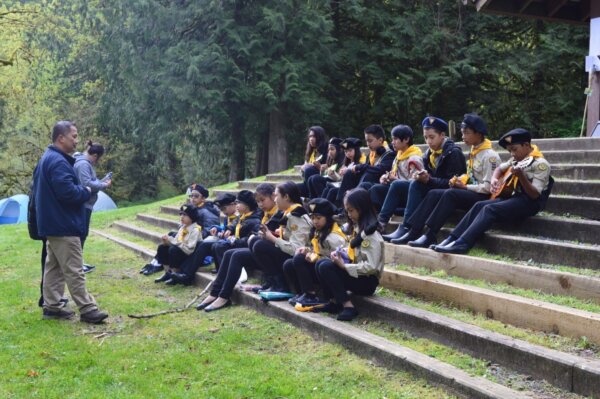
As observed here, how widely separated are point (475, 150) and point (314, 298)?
224 cm

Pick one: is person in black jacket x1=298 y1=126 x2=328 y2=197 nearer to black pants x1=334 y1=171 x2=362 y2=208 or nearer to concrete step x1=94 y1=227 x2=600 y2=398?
black pants x1=334 y1=171 x2=362 y2=208

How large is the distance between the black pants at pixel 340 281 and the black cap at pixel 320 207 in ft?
1.55

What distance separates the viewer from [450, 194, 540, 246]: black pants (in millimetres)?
5570

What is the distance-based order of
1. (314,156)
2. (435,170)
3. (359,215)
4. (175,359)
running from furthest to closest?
(314,156), (435,170), (359,215), (175,359)

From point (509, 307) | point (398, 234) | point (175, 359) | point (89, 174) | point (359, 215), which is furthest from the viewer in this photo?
point (89, 174)

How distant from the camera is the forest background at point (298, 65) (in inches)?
661

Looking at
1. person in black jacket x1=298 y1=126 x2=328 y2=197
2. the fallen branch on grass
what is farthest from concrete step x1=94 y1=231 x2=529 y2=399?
person in black jacket x1=298 y1=126 x2=328 y2=197

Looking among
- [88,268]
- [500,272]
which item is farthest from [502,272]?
[88,268]

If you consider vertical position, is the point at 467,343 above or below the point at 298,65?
below

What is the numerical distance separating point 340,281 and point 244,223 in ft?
6.98

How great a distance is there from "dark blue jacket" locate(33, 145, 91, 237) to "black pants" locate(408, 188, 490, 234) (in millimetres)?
3427

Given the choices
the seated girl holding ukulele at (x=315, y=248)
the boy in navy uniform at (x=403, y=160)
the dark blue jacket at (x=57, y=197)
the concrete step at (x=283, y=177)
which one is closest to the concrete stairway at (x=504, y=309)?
the seated girl holding ukulele at (x=315, y=248)

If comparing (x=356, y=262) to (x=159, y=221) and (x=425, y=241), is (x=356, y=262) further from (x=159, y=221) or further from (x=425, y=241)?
(x=159, y=221)

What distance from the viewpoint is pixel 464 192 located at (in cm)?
604
